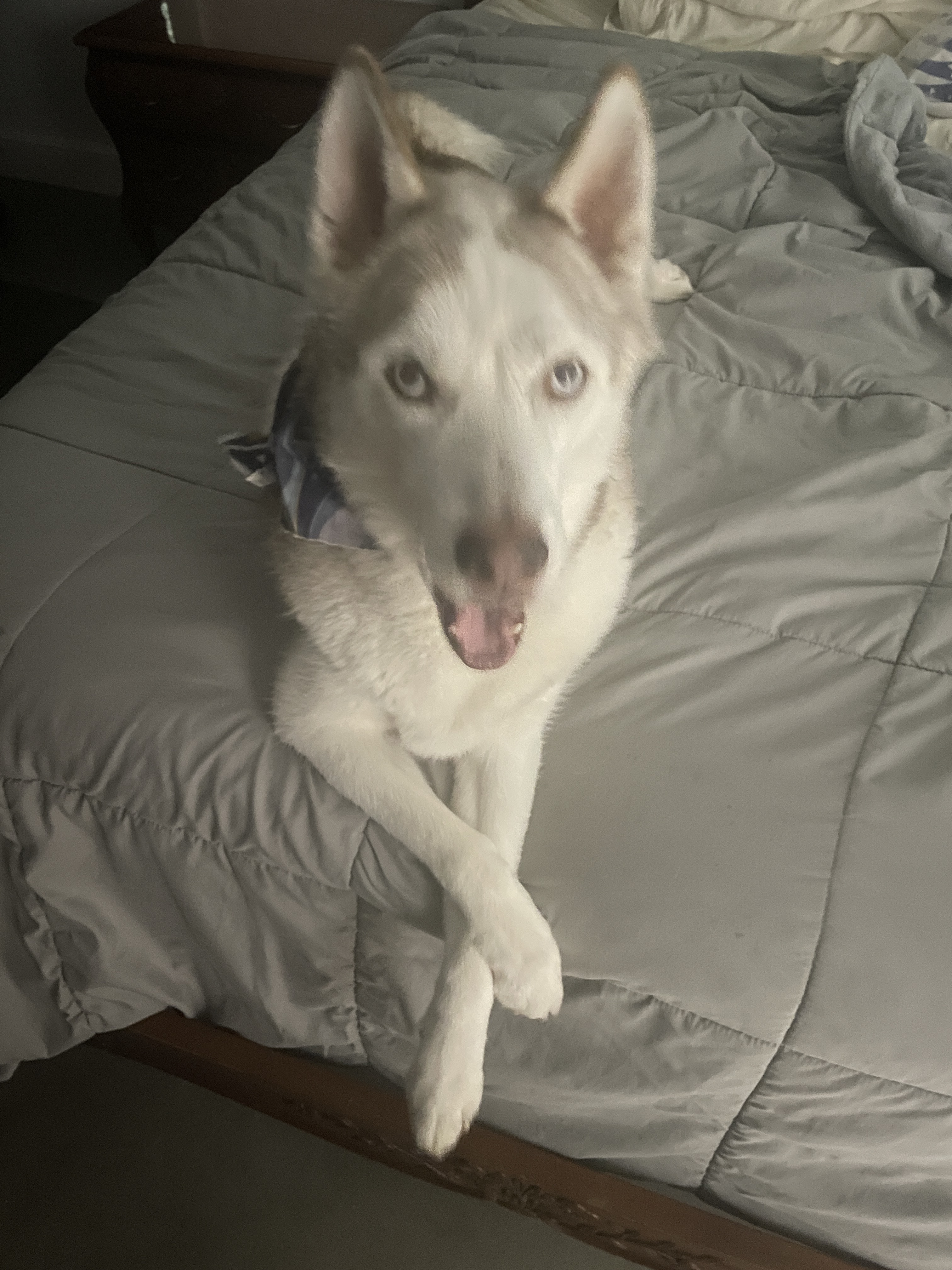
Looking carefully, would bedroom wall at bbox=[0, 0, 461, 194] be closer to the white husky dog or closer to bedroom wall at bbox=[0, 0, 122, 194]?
bedroom wall at bbox=[0, 0, 122, 194]

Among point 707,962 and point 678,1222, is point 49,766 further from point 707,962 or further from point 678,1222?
point 678,1222

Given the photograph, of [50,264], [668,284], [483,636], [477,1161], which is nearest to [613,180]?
[483,636]

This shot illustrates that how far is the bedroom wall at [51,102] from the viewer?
3.92 m

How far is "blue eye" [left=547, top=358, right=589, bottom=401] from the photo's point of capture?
100 centimetres

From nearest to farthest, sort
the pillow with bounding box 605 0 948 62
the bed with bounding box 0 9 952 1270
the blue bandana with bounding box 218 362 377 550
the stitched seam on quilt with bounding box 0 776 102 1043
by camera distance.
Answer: the bed with bounding box 0 9 952 1270
the blue bandana with bounding box 218 362 377 550
the stitched seam on quilt with bounding box 0 776 102 1043
the pillow with bounding box 605 0 948 62

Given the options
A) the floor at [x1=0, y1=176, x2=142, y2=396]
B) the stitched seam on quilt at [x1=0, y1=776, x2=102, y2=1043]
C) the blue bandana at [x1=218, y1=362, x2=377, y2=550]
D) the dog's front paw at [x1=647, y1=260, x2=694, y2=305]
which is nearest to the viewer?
the blue bandana at [x1=218, y1=362, x2=377, y2=550]

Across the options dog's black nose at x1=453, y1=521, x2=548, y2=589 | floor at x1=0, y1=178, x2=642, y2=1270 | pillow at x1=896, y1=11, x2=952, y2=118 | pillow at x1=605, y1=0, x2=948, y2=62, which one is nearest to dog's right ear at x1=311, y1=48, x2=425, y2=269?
dog's black nose at x1=453, y1=521, x2=548, y2=589

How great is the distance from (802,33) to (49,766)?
8.79 feet

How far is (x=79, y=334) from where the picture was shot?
1756mm

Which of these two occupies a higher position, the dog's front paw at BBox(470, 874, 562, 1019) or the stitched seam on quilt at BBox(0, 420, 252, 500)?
the stitched seam on quilt at BBox(0, 420, 252, 500)

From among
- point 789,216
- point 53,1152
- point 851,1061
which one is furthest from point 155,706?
point 789,216

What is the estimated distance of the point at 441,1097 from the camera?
A: 1.10m

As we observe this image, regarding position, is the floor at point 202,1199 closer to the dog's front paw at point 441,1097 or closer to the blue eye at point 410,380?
the dog's front paw at point 441,1097

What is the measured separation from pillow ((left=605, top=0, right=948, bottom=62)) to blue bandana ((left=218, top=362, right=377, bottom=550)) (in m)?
2.03
